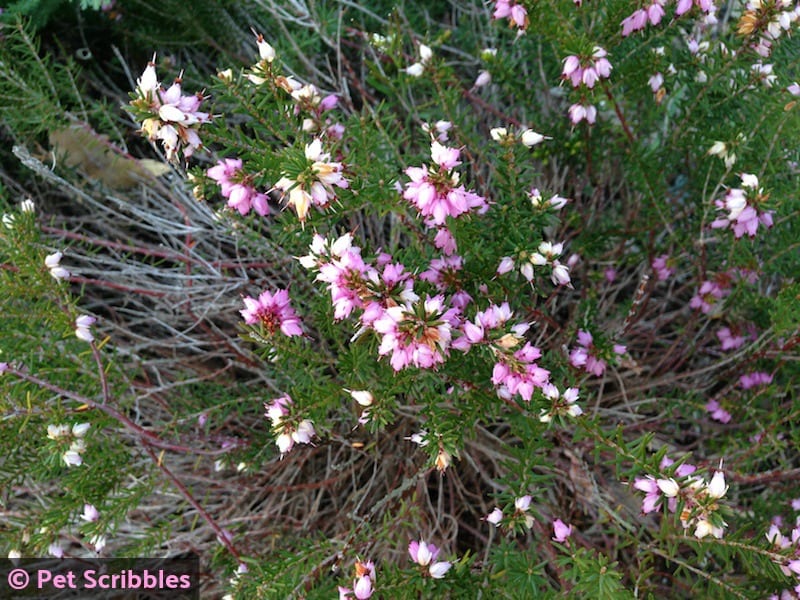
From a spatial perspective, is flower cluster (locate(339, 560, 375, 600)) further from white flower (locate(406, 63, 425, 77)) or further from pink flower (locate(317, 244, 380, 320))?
white flower (locate(406, 63, 425, 77))

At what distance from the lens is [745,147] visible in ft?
6.38

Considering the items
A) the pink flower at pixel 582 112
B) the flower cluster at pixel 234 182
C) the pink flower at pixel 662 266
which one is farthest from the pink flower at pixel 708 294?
the flower cluster at pixel 234 182

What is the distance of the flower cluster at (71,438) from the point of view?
177 centimetres

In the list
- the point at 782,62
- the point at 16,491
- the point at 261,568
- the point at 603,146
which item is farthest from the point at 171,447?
the point at 782,62

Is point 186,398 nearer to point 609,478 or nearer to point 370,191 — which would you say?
point 370,191

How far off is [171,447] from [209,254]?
121cm

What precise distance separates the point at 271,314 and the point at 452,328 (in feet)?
1.41

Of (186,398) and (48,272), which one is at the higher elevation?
(48,272)

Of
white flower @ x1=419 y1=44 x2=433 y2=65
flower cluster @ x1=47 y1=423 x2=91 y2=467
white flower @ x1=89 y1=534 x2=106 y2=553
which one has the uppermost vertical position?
white flower @ x1=419 y1=44 x2=433 y2=65

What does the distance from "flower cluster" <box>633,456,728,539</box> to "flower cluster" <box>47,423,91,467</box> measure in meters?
1.39

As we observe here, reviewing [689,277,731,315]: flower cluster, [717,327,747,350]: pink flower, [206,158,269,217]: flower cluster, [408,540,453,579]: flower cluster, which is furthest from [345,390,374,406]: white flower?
[717,327,747,350]: pink flower

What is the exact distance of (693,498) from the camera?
1463 millimetres

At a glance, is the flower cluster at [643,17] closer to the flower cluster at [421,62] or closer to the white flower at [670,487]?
the flower cluster at [421,62]

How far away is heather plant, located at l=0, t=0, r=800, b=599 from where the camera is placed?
1.58m
